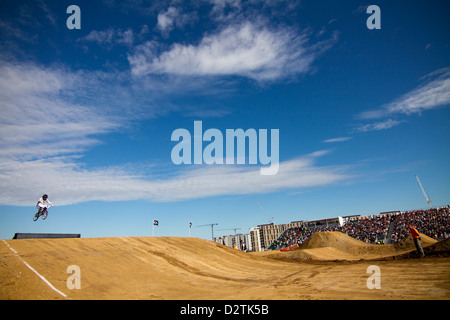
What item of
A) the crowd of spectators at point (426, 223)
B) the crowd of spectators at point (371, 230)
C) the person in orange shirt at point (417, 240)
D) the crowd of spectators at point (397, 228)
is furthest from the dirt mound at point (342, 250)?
the crowd of spectators at point (371, 230)

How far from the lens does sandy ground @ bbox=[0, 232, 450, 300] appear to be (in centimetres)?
872

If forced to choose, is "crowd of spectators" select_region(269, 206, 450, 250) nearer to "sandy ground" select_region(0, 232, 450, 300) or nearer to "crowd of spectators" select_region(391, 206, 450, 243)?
"crowd of spectators" select_region(391, 206, 450, 243)

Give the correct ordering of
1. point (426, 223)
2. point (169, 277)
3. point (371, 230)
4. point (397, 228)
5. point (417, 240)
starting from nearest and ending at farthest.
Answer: point (169, 277) < point (417, 240) < point (426, 223) < point (397, 228) < point (371, 230)

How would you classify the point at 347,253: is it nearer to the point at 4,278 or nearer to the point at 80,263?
the point at 80,263

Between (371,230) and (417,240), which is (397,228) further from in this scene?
(417,240)

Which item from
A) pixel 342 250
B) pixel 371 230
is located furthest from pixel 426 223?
pixel 342 250

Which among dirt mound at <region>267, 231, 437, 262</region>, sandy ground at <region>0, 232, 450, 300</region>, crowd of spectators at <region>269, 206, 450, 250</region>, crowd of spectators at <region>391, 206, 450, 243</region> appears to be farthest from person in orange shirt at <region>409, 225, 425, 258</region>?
crowd of spectators at <region>269, 206, 450, 250</region>

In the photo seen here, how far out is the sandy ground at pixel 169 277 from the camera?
872 centimetres

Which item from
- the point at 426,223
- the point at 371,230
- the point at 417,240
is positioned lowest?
the point at 371,230

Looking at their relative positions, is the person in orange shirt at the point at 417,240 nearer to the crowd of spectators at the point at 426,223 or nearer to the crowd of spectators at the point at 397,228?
the crowd of spectators at the point at 426,223

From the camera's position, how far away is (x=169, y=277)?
1347cm
